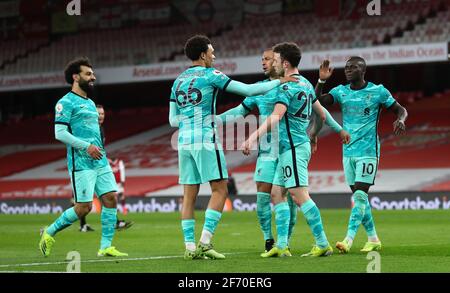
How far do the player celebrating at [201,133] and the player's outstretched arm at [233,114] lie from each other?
1.45ft

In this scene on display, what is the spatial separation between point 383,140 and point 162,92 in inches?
520

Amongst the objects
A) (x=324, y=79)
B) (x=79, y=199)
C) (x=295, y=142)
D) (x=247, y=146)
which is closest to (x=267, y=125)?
(x=247, y=146)

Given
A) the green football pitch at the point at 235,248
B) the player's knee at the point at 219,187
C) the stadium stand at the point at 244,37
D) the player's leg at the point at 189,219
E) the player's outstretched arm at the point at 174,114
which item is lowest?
the green football pitch at the point at 235,248

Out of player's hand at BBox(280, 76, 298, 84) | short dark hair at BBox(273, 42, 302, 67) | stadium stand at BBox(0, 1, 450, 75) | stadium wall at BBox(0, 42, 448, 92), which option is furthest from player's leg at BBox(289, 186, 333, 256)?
stadium stand at BBox(0, 1, 450, 75)

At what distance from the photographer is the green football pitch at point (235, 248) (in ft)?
29.2

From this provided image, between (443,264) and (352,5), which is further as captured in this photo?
(352,5)

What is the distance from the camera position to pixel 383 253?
10672mm

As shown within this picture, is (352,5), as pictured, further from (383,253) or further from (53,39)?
(383,253)

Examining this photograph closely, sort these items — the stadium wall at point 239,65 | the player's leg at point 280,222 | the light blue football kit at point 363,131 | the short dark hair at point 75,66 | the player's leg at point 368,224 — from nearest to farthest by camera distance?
the player's leg at point 280,222
the short dark hair at point 75,66
the player's leg at point 368,224
the light blue football kit at point 363,131
the stadium wall at point 239,65

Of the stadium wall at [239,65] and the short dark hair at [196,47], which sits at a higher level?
the stadium wall at [239,65]

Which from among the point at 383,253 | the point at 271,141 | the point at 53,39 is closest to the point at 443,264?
the point at 383,253

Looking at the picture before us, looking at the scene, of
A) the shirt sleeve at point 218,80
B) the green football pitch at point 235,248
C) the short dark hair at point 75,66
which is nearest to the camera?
the green football pitch at point 235,248

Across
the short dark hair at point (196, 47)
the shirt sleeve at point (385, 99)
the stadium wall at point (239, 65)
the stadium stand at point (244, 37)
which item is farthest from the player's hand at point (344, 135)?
the stadium stand at point (244, 37)

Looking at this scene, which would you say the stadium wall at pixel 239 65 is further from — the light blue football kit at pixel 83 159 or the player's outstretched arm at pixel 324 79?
the light blue football kit at pixel 83 159
